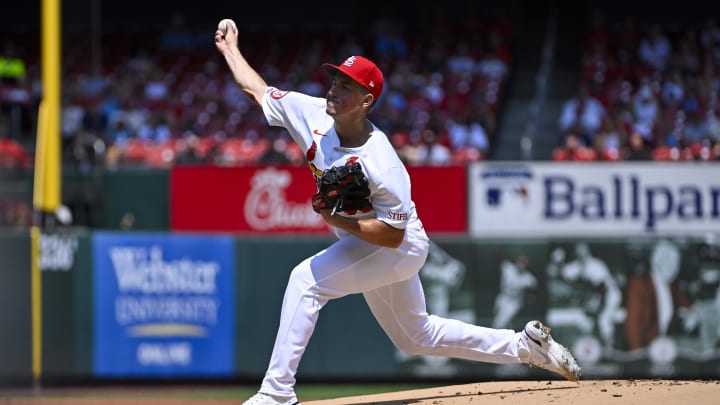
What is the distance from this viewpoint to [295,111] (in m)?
5.53

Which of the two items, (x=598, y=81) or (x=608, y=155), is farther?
Answer: (x=598, y=81)

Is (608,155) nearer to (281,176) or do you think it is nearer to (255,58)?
(281,176)

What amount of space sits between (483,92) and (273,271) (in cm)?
643

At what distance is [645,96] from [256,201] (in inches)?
216

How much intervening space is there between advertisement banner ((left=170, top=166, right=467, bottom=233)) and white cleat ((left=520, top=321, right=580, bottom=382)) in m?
7.08

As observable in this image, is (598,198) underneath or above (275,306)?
above

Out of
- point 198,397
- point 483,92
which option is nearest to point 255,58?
point 483,92

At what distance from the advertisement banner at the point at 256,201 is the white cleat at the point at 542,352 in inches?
279

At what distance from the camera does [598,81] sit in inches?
632

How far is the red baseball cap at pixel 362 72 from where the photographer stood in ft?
17.1

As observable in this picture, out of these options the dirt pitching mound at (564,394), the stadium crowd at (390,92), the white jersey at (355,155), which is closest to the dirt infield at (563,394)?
the dirt pitching mound at (564,394)

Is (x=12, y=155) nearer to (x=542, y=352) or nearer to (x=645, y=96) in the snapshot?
(x=645, y=96)

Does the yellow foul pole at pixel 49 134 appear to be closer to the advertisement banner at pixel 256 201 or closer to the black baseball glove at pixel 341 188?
the advertisement banner at pixel 256 201

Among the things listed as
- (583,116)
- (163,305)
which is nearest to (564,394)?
(163,305)
